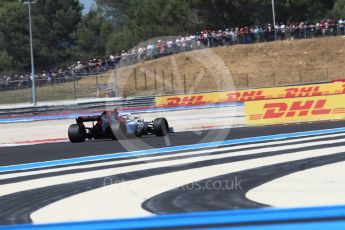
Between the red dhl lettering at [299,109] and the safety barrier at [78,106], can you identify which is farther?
the safety barrier at [78,106]

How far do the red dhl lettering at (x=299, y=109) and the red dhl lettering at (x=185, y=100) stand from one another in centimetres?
1278

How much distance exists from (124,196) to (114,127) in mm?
8947

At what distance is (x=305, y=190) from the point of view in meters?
8.23

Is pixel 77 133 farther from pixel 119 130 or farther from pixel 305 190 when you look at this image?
pixel 305 190

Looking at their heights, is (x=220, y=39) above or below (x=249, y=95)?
above

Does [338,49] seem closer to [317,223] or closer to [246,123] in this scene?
[246,123]

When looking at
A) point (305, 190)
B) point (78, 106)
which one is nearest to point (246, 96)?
point (78, 106)

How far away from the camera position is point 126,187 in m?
9.33

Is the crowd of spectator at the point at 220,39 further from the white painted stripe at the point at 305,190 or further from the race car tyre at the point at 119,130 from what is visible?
the white painted stripe at the point at 305,190

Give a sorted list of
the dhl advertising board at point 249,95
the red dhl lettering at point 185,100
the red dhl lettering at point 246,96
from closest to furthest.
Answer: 1. the dhl advertising board at point 249,95
2. the red dhl lettering at point 246,96
3. the red dhl lettering at point 185,100

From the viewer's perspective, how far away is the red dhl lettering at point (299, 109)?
21.8 meters

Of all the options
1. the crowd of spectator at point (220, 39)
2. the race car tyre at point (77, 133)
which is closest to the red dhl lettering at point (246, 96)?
Result: the crowd of spectator at point (220, 39)

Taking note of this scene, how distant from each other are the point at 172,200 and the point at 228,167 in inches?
130

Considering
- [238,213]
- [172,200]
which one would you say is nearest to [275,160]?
[172,200]
